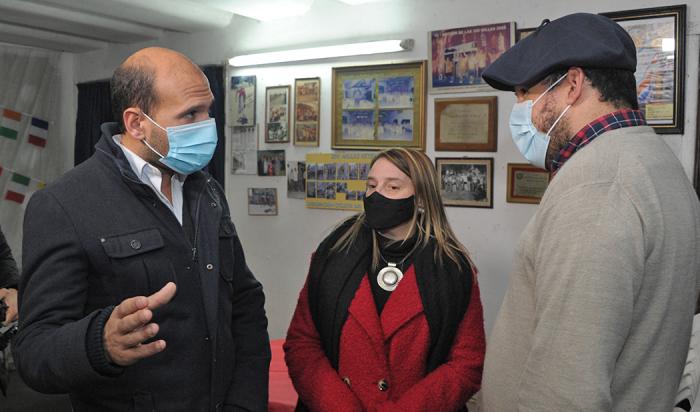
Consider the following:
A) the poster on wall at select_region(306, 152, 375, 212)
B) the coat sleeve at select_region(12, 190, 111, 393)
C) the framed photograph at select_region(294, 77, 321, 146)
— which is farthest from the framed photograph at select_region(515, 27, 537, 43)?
the coat sleeve at select_region(12, 190, 111, 393)

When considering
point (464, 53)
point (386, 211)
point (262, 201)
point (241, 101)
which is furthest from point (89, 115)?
point (386, 211)

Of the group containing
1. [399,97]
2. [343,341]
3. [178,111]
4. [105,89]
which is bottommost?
[343,341]

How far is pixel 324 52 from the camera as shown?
14.7ft

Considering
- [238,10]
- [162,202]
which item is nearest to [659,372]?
[162,202]

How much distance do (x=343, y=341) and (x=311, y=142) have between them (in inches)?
107

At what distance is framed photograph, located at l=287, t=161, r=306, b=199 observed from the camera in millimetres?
4750

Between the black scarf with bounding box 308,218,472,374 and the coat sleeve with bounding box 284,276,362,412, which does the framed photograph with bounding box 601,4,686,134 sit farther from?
the coat sleeve with bounding box 284,276,362,412

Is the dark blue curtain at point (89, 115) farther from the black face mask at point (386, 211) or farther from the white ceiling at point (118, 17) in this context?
the black face mask at point (386, 211)

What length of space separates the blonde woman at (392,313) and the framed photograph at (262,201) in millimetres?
2638

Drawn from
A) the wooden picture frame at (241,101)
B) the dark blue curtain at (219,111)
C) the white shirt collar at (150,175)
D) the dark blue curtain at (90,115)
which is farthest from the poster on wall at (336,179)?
A: the white shirt collar at (150,175)

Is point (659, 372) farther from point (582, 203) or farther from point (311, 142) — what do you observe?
point (311, 142)

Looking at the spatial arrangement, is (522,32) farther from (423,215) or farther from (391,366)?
(391,366)

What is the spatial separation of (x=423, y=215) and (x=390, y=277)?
0.30m

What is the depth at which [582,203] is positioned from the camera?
4.06 feet
